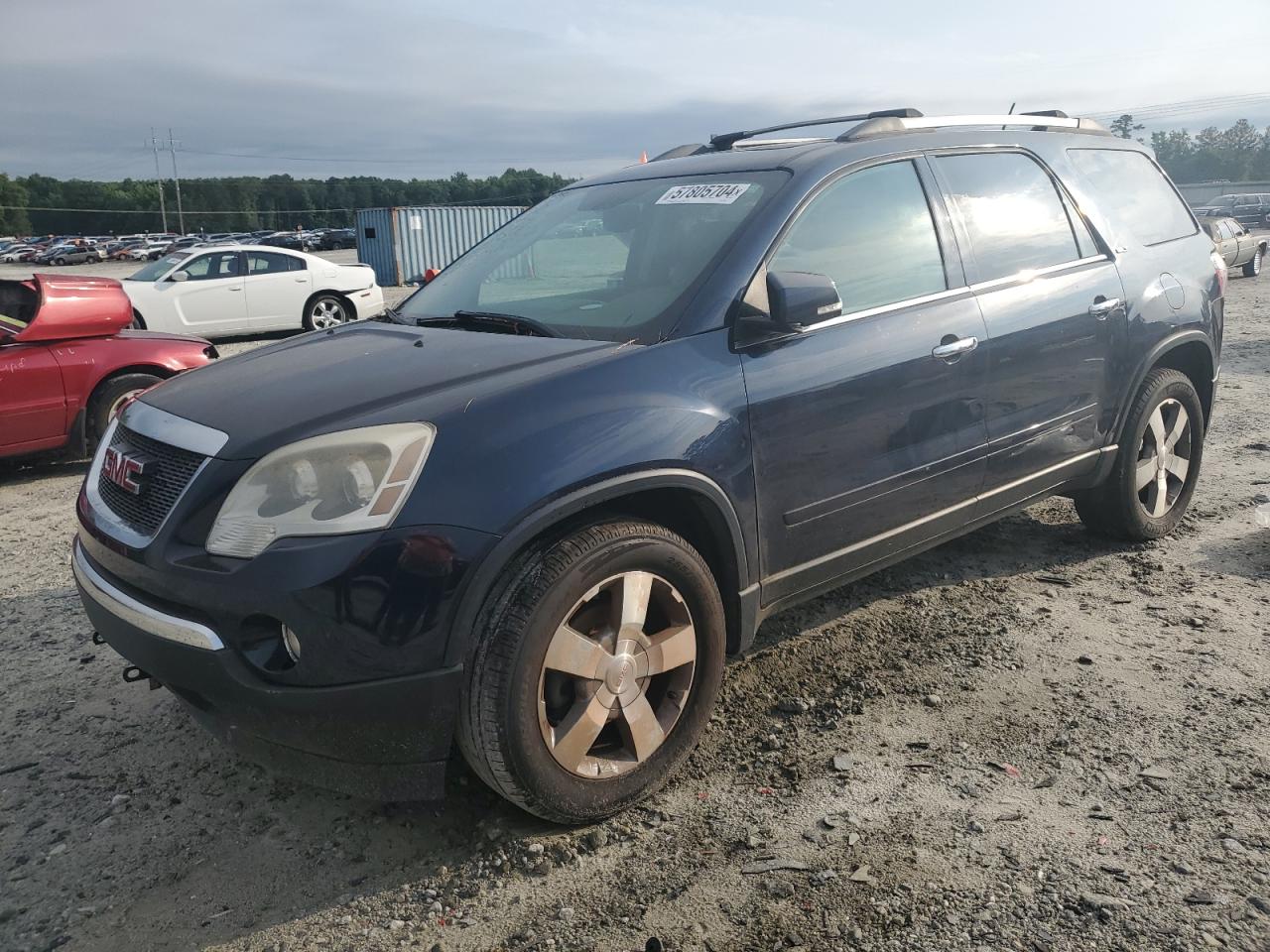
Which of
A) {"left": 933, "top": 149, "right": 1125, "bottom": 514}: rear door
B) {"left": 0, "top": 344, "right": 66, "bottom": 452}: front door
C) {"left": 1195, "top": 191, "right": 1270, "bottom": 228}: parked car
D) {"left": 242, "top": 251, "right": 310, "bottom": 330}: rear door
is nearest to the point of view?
{"left": 933, "top": 149, "right": 1125, "bottom": 514}: rear door

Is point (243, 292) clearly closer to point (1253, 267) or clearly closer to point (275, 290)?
point (275, 290)

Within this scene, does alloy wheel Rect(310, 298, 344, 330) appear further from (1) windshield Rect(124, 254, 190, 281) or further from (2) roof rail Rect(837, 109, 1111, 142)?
(2) roof rail Rect(837, 109, 1111, 142)

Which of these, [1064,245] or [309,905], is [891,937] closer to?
[309,905]

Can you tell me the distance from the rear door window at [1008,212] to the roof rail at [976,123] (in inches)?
7.9

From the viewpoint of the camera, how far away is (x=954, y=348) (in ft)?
11.6

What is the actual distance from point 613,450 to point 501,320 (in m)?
0.93

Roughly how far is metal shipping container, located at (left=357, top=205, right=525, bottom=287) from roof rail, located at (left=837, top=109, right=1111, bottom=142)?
2590 centimetres

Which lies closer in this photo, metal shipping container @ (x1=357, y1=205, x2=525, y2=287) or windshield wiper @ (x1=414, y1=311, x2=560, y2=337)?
windshield wiper @ (x1=414, y1=311, x2=560, y2=337)

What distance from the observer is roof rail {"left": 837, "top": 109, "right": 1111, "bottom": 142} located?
377cm

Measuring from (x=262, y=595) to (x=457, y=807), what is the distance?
965mm

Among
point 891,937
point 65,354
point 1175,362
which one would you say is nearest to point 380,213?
point 65,354

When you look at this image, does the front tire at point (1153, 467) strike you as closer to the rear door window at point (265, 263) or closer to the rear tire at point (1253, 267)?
the rear door window at point (265, 263)

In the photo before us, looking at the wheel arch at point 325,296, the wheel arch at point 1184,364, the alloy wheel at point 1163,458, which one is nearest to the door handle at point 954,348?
the wheel arch at point 1184,364

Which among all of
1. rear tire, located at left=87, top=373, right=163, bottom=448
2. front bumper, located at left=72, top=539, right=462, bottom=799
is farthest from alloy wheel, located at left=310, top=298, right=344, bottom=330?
front bumper, located at left=72, top=539, right=462, bottom=799
